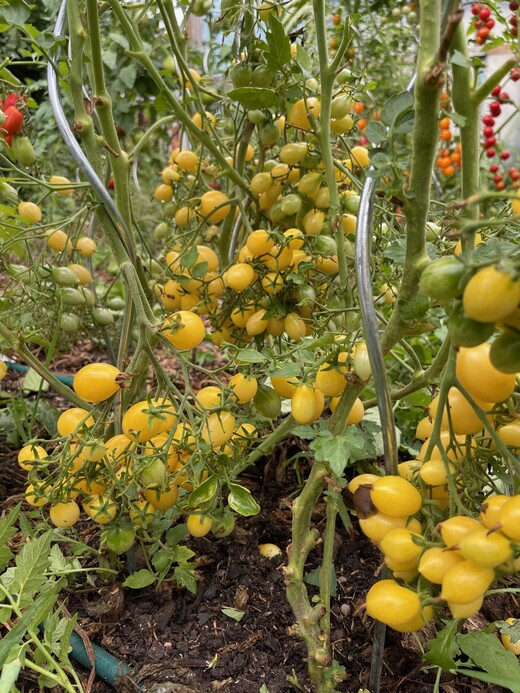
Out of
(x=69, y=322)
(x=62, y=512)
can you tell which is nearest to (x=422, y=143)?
(x=62, y=512)

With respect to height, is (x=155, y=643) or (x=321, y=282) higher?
(x=321, y=282)

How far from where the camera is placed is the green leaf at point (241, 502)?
70 cm

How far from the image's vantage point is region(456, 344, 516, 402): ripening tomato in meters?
0.48

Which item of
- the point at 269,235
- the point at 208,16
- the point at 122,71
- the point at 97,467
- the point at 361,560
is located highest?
the point at 208,16

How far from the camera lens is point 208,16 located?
4.04ft

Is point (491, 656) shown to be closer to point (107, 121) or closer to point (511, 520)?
point (511, 520)

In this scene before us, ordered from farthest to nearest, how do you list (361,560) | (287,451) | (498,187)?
(498,187)
(287,451)
(361,560)

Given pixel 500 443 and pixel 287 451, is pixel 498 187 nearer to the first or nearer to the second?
pixel 287 451

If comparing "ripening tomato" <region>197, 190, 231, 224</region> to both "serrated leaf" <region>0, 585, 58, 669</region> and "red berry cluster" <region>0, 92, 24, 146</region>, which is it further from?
"serrated leaf" <region>0, 585, 58, 669</region>

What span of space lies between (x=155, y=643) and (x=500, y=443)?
618mm

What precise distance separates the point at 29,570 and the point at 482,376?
57 centimetres

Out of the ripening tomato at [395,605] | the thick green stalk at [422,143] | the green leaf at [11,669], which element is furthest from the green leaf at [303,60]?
the green leaf at [11,669]

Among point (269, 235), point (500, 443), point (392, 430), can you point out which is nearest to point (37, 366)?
point (269, 235)

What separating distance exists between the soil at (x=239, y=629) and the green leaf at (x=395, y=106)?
0.61m
